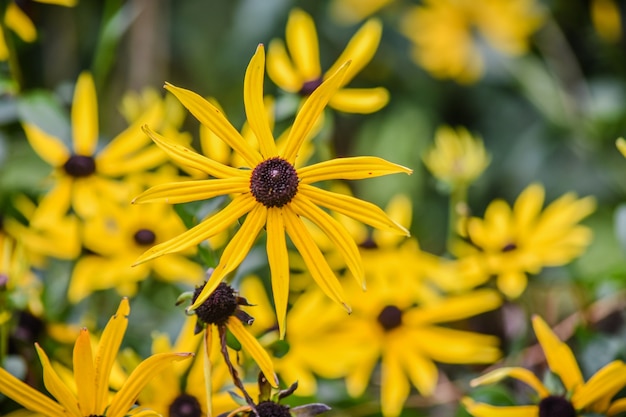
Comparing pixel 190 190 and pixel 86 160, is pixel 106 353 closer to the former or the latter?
pixel 190 190

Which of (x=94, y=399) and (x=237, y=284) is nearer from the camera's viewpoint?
(x=94, y=399)

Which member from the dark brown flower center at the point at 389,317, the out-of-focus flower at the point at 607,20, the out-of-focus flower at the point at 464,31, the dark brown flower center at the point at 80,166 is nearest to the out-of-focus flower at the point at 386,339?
the dark brown flower center at the point at 389,317

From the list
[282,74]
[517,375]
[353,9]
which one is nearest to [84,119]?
[282,74]

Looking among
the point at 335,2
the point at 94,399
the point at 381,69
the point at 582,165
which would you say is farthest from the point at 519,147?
the point at 94,399

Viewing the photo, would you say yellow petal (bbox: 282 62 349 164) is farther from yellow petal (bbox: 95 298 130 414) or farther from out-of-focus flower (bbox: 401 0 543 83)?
out-of-focus flower (bbox: 401 0 543 83)

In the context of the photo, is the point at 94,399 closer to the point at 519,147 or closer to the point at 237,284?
the point at 237,284

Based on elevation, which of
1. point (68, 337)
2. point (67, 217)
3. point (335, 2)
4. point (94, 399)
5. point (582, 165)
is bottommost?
point (94, 399)

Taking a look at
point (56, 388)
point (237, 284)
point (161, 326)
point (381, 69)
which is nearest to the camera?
point (56, 388)

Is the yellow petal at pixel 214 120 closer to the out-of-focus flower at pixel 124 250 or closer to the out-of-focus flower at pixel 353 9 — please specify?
the out-of-focus flower at pixel 124 250
